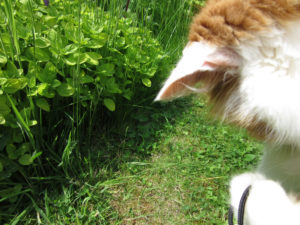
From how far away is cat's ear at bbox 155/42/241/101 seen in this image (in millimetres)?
665

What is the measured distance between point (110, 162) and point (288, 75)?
1.35 m

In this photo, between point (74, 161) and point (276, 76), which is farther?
point (74, 161)

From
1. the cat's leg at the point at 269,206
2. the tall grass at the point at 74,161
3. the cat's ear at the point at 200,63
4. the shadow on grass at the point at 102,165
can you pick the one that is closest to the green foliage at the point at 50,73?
the tall grass at the point at 74,161

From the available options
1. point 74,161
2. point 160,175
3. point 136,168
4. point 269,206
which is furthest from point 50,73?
point 269,206

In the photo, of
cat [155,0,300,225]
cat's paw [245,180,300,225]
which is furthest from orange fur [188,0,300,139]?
cat's paw [245,180,300,225]

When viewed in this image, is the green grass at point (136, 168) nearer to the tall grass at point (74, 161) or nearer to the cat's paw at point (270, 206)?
the tall grass at point (74, 161)

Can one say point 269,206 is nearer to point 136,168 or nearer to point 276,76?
point 276,76

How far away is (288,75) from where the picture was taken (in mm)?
656

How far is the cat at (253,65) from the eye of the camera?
64cm

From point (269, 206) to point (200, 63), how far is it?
0.51 metres

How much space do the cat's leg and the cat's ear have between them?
0.44 metres

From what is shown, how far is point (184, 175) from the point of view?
6.03 ft

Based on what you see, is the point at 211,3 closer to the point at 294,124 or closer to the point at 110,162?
the point at 294,124

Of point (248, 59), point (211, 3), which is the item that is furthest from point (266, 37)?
point (211, 3)
